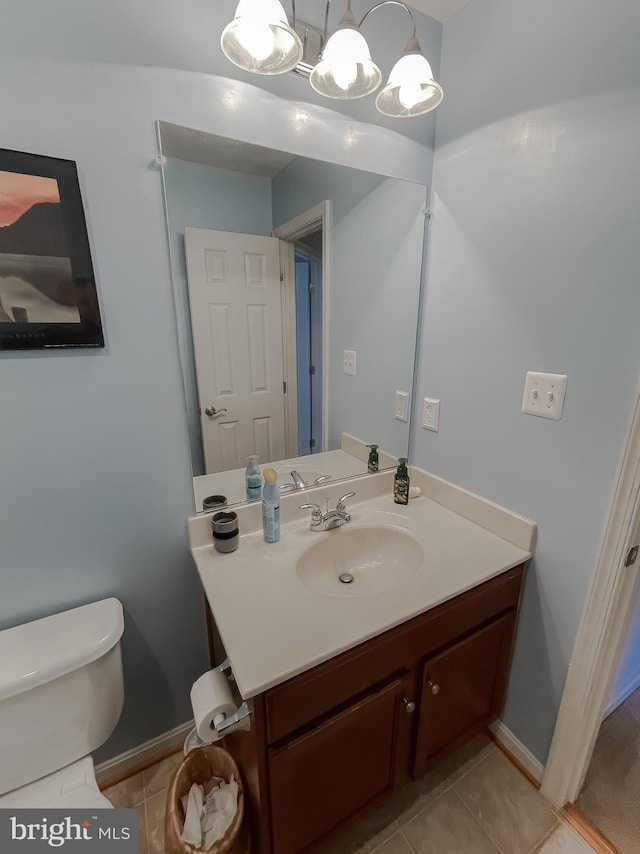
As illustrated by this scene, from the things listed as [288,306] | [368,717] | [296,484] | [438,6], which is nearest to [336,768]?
[368,717]

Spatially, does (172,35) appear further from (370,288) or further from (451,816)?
(451,816)

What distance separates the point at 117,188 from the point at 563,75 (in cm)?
114

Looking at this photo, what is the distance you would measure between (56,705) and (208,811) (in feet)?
1.66

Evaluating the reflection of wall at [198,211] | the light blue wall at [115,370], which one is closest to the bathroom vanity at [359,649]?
the light blue wall at [115,370]

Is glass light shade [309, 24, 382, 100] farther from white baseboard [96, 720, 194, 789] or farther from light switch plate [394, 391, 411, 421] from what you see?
white baseboard [96, 720, 194, 789]

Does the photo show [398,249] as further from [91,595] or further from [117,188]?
[91,595]

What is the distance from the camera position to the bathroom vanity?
0.80 metres

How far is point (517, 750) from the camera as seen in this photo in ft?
4.19

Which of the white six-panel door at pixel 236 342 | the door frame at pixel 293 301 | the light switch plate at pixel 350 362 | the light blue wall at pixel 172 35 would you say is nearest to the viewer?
the light blue wall at pixel 172 35

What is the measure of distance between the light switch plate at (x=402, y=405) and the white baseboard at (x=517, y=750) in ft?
3.86

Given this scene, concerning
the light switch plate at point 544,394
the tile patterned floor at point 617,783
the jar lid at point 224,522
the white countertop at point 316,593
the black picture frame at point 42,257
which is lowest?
the tile patterned floor at point 617,783

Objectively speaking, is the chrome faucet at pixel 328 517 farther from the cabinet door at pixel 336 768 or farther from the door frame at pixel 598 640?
the door frame at pixel 598 640

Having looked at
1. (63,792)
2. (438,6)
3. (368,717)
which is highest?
(438,6)

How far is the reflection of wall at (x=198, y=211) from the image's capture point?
995 millimetres
